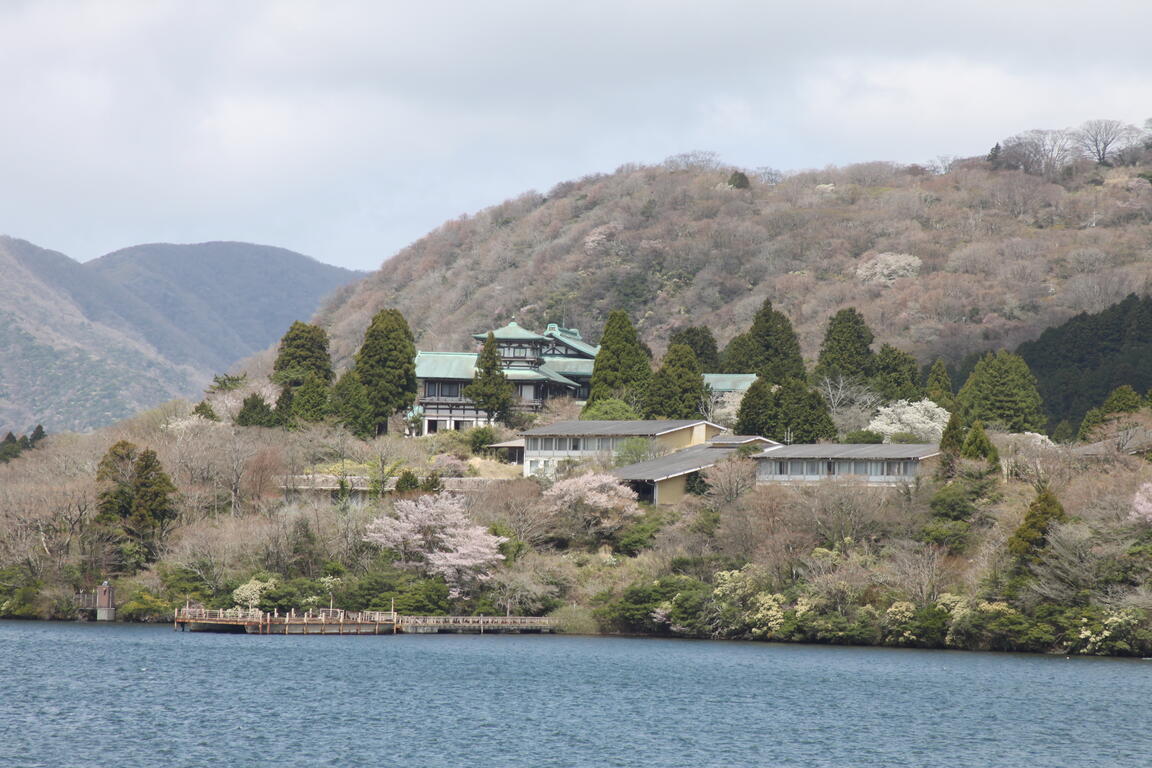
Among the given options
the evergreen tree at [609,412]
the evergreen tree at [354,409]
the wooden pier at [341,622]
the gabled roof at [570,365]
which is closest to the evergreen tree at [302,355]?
the evergreen tree at [354,409]

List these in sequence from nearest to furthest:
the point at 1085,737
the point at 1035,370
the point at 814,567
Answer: the point at 1085,737, the point at 814,567, the point at 1035,370

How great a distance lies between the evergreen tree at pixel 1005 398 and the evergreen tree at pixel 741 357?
1363 centimetres

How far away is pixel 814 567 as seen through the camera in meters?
58.8

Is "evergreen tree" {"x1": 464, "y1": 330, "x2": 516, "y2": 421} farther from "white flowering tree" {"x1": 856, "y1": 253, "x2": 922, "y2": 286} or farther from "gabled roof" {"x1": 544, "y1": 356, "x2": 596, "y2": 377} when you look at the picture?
"white flowering tree" {"x1": 856, "y1": 253, "x2": 922, "y2": 286}

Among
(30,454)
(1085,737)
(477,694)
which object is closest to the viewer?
(1085,737)

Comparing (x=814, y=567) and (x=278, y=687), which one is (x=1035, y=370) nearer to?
(x=814, y=567)

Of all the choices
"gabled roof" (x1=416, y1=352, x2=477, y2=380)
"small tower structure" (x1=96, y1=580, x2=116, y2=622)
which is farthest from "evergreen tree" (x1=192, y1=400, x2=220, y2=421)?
"small tower structure" (x1=96, y1=580, x2=116, y2=622)

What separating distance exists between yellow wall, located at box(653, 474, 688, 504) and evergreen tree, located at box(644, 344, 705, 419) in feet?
36.4

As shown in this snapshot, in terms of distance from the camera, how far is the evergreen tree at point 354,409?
8044cm

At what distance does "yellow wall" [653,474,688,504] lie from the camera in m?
71.5

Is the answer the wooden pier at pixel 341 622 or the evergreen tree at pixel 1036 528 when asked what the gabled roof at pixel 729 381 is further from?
the evergreen tree at pixel 1036 528

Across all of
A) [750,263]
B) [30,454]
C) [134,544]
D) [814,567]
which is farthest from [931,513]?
[750,263]

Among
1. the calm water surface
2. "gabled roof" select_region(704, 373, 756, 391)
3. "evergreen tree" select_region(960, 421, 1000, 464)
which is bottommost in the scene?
the calm water surface

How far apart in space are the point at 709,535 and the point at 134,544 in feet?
85.3
